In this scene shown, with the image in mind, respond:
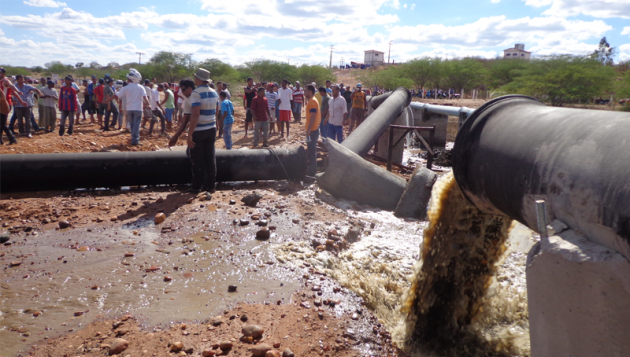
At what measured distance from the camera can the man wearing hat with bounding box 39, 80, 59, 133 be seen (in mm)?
11039

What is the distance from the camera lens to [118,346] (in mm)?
2686

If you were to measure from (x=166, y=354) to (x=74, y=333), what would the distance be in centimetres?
77

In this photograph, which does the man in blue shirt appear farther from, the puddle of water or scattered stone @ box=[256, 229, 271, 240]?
scattered stone @ box=[256, 229, 271, 240]

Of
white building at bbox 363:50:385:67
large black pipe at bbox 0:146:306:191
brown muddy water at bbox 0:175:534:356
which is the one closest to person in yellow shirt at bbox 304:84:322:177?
large black pipe at bbox 0:146:306:191

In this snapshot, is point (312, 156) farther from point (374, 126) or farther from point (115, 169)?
point (115, 169)

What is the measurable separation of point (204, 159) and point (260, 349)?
13.3ft

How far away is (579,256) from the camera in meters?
1.78

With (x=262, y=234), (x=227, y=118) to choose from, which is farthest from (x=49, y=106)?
(x=262, y=234)

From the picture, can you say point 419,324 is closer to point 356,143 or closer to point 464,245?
point 464,245

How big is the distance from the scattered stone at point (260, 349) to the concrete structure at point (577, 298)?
1640 mm

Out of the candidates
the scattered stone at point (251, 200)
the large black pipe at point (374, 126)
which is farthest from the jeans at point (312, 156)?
the scattered stone at point (251, 200)

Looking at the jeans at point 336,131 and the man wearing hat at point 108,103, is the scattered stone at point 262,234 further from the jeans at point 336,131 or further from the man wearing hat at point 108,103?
the man wearing hat at point 108,103

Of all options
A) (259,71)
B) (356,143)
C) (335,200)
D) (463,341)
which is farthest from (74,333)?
(259,71)

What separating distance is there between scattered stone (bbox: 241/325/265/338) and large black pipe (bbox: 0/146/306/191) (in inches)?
158
